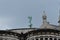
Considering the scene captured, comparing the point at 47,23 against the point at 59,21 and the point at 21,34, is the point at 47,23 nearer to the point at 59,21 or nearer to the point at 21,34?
the point at 59,21

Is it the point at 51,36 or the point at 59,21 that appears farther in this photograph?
the point at 59,21

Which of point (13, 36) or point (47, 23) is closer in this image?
point (13, 36)

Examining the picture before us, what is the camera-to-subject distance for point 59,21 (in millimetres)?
118188

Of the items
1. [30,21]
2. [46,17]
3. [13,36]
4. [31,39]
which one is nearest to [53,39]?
[31,39]

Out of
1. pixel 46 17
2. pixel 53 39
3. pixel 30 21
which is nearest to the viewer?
pixel 53 39

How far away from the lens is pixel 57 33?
85.6m

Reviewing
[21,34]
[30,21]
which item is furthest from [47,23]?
[21,34]

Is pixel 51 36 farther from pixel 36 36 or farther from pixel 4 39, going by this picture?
pixel 4 39

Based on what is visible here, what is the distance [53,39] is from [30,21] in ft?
73.2

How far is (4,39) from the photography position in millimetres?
85875

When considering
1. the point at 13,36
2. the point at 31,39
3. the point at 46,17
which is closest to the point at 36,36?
the point at 31,39

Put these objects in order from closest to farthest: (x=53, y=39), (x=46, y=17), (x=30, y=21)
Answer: (x=53, y=39) < (x=30, y=21) < (x=46, y=17)

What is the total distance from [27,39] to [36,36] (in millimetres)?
3831

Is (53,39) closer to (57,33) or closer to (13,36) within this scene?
(57,33)
